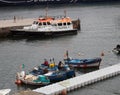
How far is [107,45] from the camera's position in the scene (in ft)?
236

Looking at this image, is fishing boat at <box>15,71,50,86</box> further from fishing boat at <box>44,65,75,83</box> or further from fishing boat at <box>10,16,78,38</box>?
fishing boat at <box>10,16,78,38</box>

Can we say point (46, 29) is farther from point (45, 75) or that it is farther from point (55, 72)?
point (45, 75)

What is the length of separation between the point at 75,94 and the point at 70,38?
36459 millimetres

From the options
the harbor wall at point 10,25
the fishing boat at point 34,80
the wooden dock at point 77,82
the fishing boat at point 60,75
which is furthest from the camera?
the harbor wall at point 10,25

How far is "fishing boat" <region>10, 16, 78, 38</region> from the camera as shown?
81000 millimetres

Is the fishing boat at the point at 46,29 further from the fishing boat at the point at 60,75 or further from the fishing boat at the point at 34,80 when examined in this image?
the fishing boat at the point at 34,80

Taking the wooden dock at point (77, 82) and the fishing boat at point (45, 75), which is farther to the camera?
the fishing boat at point (45, 75)

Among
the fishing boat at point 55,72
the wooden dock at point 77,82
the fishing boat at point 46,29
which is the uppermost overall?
the fishing boat at point 46,29

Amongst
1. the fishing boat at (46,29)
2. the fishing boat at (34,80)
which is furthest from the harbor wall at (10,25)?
the fishing boat at (34,80)

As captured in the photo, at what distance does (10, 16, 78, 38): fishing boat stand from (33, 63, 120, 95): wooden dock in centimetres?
3188

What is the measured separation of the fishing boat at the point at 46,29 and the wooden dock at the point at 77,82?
105 ft

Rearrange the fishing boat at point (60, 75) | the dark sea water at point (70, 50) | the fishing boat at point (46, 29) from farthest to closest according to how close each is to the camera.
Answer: the fishing boat at point (46, 29), the fishing boat at point (60, 75), the dark sea water at point (70, 50)

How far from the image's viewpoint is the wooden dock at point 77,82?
43531 millimetres

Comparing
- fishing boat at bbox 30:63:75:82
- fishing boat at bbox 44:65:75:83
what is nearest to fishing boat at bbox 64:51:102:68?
fishing boat at bbox 30:63:75:82
